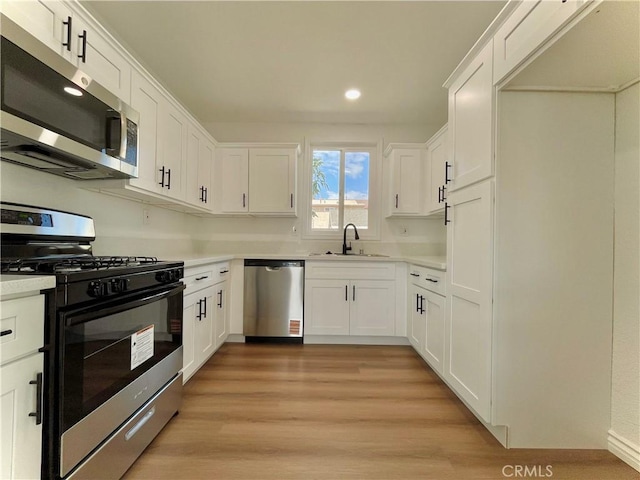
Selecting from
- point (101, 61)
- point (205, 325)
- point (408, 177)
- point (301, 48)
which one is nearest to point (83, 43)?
point (101, 61)

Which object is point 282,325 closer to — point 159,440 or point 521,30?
point 159,440

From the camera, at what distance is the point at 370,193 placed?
12.8ft

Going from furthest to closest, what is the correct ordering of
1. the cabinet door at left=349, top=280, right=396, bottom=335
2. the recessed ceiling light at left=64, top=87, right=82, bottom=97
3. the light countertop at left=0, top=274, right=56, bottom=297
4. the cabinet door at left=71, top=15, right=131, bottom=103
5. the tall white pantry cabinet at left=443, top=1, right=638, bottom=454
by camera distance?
the cabinet door at left=349, top=280, right=396, bottom=335 → the tall white pantry cabinet at left=443, top=1, right=638, bottom=454 → the cabinet door at left=71, top=15, right=131, bottom=103 → the recessed ceiling light at left=64, top=87, right=82, bottom=97 → the light countertop at left=0, top=274, right=56, bottom=297

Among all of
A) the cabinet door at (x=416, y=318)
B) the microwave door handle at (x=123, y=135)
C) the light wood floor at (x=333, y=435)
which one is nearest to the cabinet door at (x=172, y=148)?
the microwave door handle at (x=123, y=135)

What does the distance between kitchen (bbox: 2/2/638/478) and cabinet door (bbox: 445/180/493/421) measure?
5 cm

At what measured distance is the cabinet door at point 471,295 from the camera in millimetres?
1604

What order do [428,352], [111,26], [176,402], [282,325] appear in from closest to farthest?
[176,402] → [111,26] → [428,352] → [282,325]

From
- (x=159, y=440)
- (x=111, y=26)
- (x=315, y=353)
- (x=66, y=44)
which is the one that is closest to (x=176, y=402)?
(x=159, y=440)

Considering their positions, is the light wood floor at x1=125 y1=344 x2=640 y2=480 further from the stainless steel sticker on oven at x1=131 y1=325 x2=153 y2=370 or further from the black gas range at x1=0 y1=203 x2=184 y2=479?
the stainless steel sticker on oven at x1=131 y1=325 x2=153 y2=370

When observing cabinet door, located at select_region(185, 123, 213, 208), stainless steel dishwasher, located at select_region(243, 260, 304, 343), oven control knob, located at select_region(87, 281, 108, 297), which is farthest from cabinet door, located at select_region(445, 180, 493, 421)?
cabinet door, located at select_region(185, 123, 213, 208)

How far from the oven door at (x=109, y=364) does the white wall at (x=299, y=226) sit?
210 cm

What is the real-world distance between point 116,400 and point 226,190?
8.45 ft

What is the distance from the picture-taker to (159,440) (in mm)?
1609

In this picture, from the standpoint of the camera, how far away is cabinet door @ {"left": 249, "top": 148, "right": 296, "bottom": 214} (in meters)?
3.51
